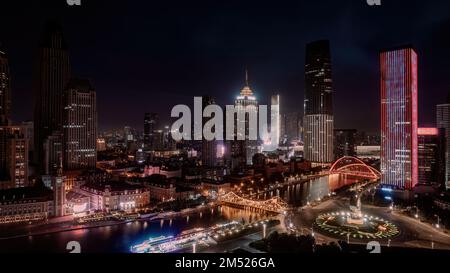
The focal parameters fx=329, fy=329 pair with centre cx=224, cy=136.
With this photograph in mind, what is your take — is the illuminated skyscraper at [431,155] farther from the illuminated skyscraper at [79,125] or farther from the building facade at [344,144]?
the illuminated skyscraper at [79,125]

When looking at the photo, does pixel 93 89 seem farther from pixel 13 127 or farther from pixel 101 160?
pixel 13 127

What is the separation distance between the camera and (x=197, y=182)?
1332 centimetres

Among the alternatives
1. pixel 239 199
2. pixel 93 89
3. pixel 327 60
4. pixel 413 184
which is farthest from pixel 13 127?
pixel 327 60

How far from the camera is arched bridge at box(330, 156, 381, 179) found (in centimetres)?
1911

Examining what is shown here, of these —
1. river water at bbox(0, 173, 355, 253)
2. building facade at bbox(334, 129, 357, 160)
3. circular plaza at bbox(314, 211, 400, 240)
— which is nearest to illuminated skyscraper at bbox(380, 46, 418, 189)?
circular plaza at bbox(314, 211, 400, 240)

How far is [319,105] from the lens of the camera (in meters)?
26.8

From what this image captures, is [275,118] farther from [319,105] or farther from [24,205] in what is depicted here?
[24,205]

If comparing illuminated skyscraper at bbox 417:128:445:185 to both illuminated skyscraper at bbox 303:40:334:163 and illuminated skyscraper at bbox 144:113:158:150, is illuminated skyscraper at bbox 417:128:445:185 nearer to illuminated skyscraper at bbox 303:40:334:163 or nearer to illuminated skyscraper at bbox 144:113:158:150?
illuminated skyscraper at bbox 303:40:334:163

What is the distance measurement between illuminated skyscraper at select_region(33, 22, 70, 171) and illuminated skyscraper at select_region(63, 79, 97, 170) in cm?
177

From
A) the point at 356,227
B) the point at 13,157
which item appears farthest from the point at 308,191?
the point at 13,157

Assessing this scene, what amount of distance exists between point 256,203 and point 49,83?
1382cm

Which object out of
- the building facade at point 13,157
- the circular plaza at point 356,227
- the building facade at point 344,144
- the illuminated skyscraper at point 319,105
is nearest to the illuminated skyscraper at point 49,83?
the building facade at point 13,157

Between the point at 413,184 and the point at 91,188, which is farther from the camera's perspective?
the point at 413,184
